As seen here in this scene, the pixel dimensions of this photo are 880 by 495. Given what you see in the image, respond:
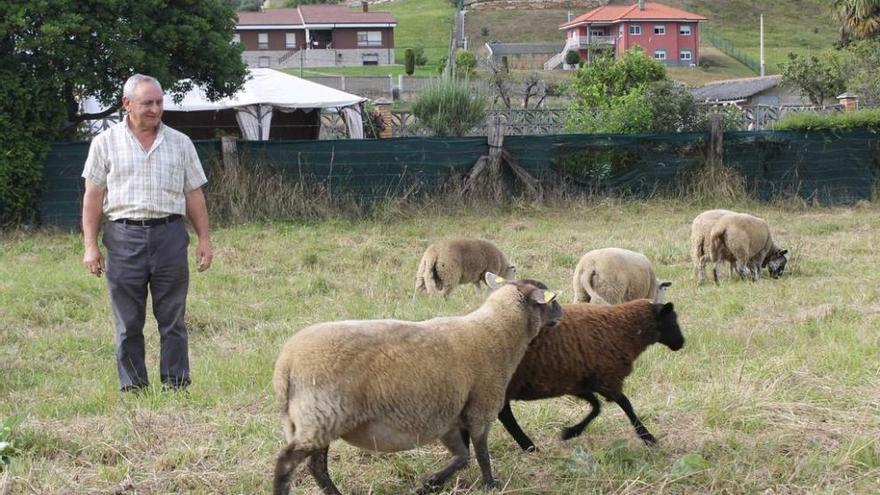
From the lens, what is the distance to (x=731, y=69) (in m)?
75.6

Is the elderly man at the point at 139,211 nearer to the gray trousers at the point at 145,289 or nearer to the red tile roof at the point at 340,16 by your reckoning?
the gray trousers at the point at 145,289

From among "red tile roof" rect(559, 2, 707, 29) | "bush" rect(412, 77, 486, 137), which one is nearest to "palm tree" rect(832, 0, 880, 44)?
"bush" rect(412, 77, 486, 137)

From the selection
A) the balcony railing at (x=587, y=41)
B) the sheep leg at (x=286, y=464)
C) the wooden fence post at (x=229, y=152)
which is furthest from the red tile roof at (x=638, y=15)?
the sheep leg at (x=286, y=464)

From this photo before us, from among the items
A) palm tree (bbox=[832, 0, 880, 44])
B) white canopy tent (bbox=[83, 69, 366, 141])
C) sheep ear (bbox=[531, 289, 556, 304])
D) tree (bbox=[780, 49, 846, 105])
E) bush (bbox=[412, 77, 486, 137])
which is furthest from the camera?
tree (bbox=[780, 49, 846, 105])

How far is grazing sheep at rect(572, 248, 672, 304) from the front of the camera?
965 cm

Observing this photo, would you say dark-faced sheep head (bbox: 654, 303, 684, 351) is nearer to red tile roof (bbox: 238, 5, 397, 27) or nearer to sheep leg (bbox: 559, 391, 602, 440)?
sheep leg (bbox: 559, 391, 602, 440)

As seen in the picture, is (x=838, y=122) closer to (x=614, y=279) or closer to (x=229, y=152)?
(x=229, y=152)

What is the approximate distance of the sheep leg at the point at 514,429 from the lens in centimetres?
574

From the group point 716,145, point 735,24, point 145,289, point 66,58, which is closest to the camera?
point 145,289

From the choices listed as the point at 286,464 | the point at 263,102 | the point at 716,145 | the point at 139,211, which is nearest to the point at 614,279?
the point at 139,211

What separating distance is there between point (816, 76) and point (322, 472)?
134 ft

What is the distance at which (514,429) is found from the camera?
5766 mm

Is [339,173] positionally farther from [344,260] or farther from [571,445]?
[571,445]

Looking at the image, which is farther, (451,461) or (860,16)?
(860,16)
